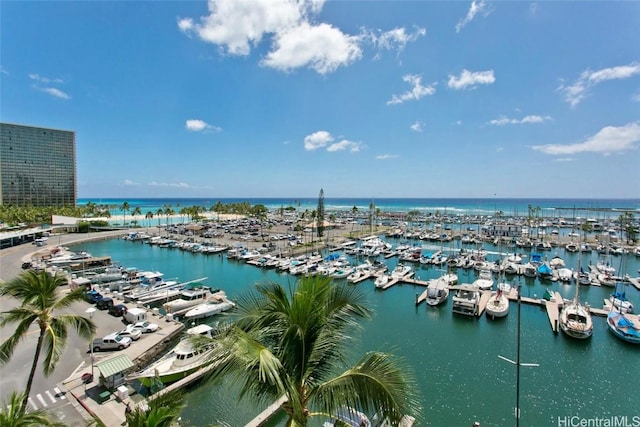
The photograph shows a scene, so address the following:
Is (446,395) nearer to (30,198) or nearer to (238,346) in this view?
(238,346)

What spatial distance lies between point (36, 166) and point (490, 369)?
13031 cm

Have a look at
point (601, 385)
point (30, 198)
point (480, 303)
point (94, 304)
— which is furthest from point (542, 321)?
point (30, 198)

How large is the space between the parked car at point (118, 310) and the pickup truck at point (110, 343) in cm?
495

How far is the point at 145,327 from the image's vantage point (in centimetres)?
2062

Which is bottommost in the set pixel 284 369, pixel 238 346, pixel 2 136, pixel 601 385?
pixel 601 385

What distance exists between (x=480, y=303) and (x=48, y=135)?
425 ft

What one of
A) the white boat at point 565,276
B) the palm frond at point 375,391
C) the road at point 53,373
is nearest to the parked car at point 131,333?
the road at point 53,373

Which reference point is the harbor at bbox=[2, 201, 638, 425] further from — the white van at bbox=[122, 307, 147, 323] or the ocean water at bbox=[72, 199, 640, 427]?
the white van at bbox=[122, 307, 147, 323]

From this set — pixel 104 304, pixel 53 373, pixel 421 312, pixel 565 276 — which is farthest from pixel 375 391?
pixel 565 276

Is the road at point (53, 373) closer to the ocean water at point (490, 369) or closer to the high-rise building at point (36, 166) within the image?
the ocean water at point (490, 369)

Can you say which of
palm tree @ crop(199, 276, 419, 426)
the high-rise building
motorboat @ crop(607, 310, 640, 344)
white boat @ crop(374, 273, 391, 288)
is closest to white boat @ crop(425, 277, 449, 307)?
white boat @ crop(374, 273, 391, 288)

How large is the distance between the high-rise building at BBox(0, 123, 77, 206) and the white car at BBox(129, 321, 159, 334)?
111 metres

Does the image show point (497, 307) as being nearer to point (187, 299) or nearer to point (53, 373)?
point (187, 299)

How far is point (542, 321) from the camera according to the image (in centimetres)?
→ 2495
